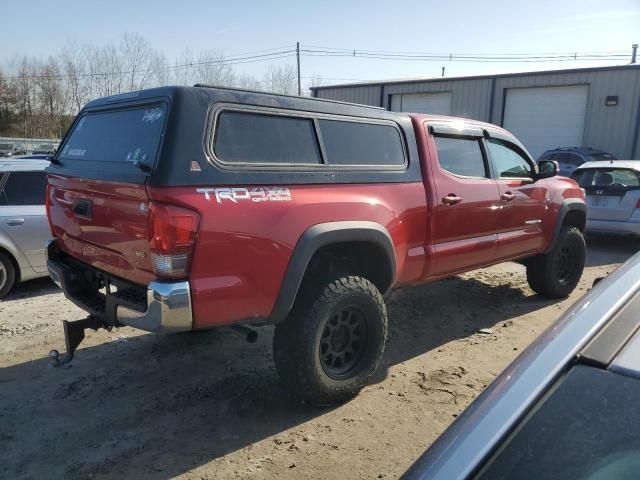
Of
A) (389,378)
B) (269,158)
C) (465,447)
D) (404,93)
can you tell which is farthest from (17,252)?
(404,93)

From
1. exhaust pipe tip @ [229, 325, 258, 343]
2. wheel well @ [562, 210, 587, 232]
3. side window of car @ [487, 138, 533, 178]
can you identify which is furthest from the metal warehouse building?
exhaust pipe tip @ [229, 325, 258, 343]

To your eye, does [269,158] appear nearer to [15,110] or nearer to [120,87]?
[120,87]

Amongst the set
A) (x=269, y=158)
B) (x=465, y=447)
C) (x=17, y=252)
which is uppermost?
(x=269, y=158)

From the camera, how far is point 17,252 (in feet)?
18.7

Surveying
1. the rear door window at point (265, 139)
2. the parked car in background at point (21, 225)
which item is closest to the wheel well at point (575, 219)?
the rear door window at point (265, 139)

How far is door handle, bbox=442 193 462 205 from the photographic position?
4.21m

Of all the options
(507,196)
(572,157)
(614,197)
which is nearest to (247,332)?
(507,196)

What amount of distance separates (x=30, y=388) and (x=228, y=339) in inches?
64.3

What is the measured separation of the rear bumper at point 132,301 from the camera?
269 centimetres

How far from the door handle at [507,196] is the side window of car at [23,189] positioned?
5.22 metres

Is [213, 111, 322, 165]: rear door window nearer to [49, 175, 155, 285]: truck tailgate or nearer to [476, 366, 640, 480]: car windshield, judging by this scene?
[49, 175, 155, 285]: truck tailgate

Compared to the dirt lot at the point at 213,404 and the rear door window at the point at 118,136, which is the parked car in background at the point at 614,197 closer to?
the dirt lot at the point at 213,404

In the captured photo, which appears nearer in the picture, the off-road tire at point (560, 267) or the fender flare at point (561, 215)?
the fender flare at point (561, 215)

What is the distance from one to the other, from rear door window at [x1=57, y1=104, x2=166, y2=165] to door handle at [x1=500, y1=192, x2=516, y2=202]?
3.39 m
